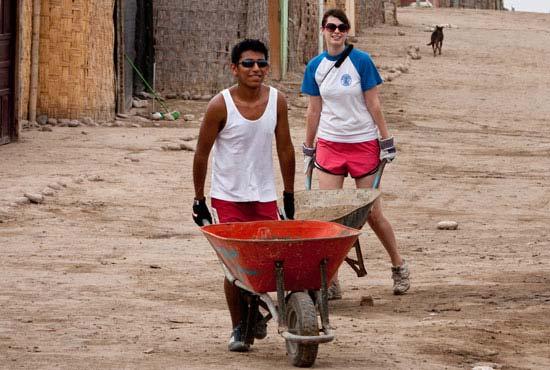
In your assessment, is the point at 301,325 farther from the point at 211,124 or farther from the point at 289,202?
the point at 211,124

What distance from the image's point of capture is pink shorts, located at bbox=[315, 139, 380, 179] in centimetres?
892

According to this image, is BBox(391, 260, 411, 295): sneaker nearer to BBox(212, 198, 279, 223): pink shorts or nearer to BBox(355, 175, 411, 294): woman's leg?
BBox(355, 175, 411, 294): woman's leg

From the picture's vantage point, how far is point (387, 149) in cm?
888

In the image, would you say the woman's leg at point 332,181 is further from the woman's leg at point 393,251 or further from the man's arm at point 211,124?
the man's arm at point 211,124

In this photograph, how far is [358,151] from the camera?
8.93 metres

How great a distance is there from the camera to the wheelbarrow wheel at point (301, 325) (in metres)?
6.74

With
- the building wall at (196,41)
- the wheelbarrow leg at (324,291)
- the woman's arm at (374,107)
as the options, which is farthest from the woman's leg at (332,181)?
the building wall at (196,41)

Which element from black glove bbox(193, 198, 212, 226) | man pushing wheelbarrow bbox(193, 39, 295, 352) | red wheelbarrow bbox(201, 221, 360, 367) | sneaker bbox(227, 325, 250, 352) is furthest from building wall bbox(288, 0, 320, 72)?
red wheelbarrow bbox(201, 221, 360, 367)

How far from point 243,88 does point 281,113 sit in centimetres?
24

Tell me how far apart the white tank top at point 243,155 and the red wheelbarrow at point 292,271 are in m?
0.29

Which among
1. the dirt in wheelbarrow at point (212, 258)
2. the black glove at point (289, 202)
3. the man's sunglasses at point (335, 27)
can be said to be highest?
the man's sunglasses at point (335, 27)

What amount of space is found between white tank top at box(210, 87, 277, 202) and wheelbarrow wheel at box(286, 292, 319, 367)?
27.0 inches

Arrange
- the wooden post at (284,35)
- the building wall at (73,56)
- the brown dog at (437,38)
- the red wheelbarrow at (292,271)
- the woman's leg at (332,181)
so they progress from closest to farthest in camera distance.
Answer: the red wheelbarrow at (292,271) → the woman's leg at (332,181) → the building wall at (73,56) → the wooden post at (284,35) → the brown dog at (437,38)

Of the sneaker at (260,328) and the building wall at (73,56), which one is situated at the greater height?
the building wall at (73,56)
